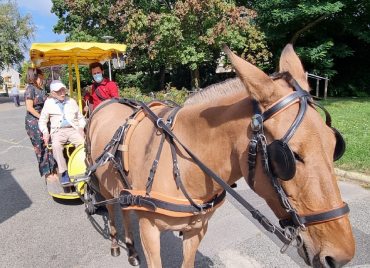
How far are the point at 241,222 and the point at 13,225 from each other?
10.7ft

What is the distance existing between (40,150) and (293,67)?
13.8ft

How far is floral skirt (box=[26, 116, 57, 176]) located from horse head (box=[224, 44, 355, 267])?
4001 mm

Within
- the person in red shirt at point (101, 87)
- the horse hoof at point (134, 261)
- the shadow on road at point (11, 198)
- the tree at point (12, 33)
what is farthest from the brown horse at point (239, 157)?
the tree at point (12, 33)

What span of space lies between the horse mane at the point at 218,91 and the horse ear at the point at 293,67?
27cm

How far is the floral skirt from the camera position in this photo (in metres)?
4.24

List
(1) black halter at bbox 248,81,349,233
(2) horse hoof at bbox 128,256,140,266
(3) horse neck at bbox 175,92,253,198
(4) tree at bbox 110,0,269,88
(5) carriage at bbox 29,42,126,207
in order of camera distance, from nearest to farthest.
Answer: (1) black halter at bbox 248,81,349,233 → (3) horse neck at bbox 175,92,253,198 → (2) horse hoof at bbox 128,256,140,266 → (5) carriage at bbox 29,42,126,207 → (4) tree at bbox 110,0,269,88

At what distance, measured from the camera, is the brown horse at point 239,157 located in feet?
3.76

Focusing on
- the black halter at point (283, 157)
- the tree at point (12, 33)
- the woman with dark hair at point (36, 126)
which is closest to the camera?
the black halter at point (283, 157)

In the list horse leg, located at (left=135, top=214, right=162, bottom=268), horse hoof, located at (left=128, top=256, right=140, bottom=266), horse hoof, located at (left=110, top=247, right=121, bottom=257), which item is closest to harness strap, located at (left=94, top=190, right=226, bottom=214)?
horse leg, located at (left=135, top=214, right=162, bottom=268)

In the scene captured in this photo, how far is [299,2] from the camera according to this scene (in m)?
14.3

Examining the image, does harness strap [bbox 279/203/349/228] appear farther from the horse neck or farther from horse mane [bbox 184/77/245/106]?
horse mane [bbox 184/77/245/106]

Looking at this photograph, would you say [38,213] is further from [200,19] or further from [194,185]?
[200,19]

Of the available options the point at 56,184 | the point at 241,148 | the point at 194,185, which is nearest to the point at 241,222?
the point at 194,185

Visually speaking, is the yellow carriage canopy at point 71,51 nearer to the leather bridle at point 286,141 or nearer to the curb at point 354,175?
the leather bridle at point 286,141
